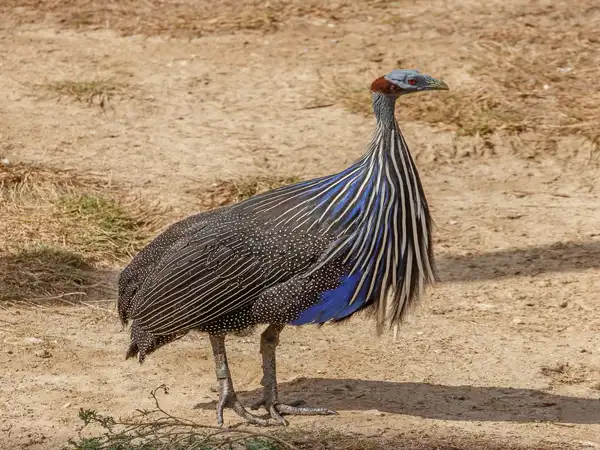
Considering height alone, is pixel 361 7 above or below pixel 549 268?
above

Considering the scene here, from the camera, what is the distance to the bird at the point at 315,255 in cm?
483

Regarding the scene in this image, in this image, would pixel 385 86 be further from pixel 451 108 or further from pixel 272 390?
pixel 451 108

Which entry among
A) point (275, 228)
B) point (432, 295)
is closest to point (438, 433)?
point (275, 228)

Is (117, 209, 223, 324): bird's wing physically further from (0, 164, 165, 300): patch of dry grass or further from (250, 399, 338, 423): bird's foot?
(0, 164, 165, 300): patch of dry grass

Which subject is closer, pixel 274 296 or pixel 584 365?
pixel 274 296

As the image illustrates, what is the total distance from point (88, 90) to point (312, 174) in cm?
198

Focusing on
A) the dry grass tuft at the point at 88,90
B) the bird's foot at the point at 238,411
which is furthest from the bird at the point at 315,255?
the dry grass tuft at the point at 88,90

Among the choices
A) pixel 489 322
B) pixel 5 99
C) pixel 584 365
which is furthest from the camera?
pixel 5 99

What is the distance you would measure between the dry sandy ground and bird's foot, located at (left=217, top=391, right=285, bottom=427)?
0.08 m

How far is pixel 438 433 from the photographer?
494 cm

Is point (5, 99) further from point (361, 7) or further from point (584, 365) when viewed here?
point (584, 365)

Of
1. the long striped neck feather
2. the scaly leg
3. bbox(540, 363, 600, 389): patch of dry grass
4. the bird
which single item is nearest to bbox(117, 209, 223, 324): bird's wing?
the bird

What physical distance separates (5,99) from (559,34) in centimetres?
443

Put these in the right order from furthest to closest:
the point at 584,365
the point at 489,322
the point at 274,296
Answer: the point at 489,322 → the point at 584,365 → the point at 274,296
